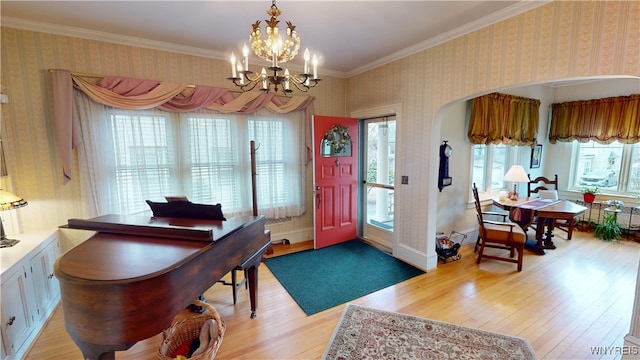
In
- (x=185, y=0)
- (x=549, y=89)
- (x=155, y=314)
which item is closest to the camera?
(x=155, y=314)

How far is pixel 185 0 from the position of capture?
214 centimetres

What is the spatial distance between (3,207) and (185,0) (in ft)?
7.08

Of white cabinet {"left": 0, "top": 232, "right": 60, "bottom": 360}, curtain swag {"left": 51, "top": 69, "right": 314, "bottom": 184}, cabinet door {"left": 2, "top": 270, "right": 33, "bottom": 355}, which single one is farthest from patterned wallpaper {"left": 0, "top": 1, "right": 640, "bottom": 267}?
cabinet door {"left": 2, "top": 270, "right": 33, "bottom": 355}

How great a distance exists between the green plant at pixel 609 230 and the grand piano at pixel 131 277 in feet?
18.5

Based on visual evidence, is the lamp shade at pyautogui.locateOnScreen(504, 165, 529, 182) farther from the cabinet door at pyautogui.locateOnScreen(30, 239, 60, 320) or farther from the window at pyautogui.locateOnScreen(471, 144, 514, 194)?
the cabinet door at pyautogui.locateOnScreen(30, 239, 60, 320)

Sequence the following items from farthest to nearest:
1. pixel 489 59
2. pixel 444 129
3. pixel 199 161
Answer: pixel 444 129 < pixel 199 161 < pixel 489 59

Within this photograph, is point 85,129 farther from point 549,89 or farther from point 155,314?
point 549,89

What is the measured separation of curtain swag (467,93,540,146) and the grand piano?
145 inches

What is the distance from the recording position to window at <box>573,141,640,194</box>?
445 centimetres

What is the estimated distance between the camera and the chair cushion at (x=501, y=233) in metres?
3.22

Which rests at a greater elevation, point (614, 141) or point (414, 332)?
point (614, 141)

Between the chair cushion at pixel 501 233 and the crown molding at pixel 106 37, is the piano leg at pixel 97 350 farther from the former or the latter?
the chair cushion at pixel 501 233

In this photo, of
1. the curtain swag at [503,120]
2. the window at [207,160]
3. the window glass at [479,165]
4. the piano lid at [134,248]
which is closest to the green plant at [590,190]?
the curtain swag at [503,120]

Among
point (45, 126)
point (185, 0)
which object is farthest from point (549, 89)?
point (45, 126)
